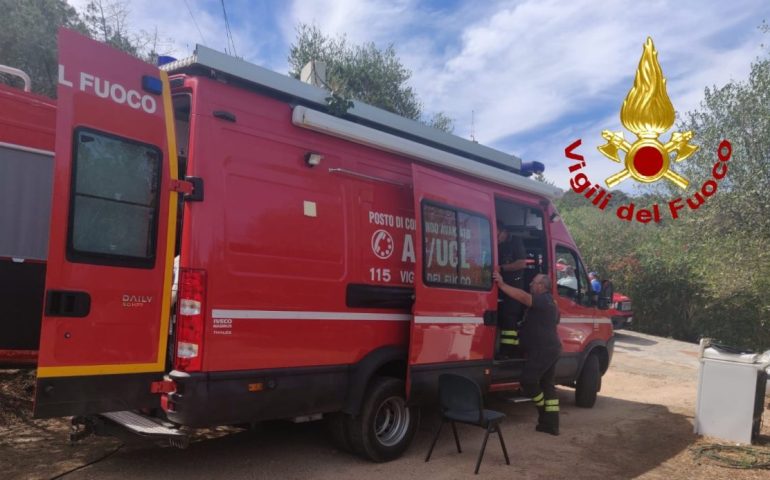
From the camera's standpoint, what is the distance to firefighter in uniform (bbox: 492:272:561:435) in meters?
6.64

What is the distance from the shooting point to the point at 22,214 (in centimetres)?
576

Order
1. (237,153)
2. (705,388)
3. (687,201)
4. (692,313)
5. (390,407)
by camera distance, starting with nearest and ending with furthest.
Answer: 1. (237,153)
2. (390,407)
3. (705,388)
4. (687,201)
5. (692,313)

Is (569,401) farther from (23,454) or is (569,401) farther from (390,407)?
(23,454)

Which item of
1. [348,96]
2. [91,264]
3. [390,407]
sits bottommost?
[390,407]

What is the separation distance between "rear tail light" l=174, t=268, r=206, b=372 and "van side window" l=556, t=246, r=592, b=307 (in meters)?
5.08

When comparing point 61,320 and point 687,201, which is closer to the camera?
point 61,320

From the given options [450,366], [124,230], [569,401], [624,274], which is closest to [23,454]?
[124,230]

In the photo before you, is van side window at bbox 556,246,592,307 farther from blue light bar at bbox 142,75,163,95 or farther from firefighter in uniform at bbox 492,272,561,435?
blue light bar at bbox 142,75,163,95

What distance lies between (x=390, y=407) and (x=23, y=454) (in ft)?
10.4

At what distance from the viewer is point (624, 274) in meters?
19.1

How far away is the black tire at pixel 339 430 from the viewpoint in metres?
5.08

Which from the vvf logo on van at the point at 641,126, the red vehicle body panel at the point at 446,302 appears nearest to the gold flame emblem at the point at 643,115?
the vvf logo on van at the point at 641,126

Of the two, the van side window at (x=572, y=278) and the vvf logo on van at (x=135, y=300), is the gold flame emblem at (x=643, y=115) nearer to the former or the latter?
the van side window at (x=572, y=278)

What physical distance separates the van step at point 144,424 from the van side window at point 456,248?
8.09ft
